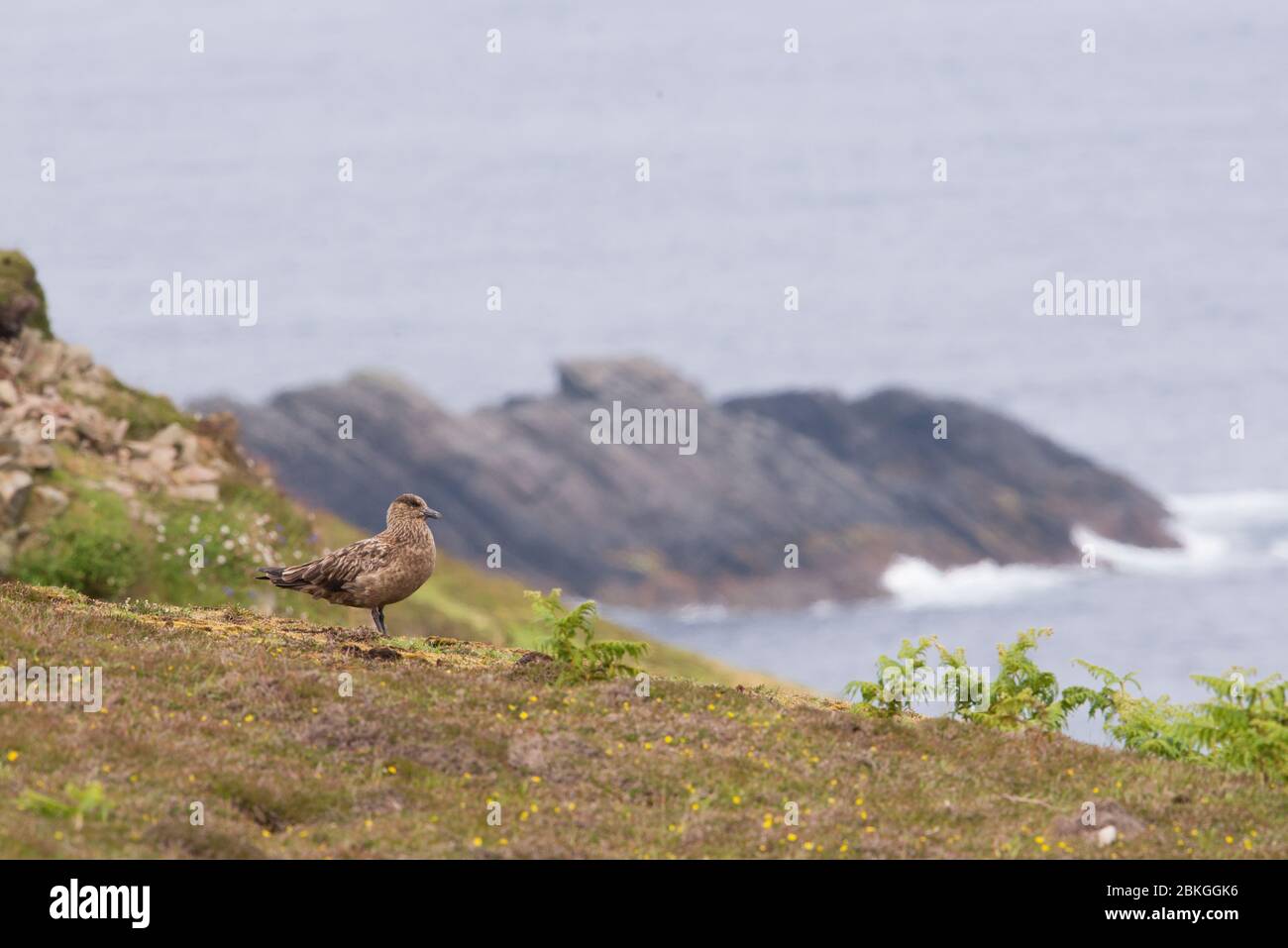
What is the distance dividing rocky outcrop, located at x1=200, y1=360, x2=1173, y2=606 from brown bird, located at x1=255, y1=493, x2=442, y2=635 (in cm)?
7195

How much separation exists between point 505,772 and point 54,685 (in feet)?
14.5

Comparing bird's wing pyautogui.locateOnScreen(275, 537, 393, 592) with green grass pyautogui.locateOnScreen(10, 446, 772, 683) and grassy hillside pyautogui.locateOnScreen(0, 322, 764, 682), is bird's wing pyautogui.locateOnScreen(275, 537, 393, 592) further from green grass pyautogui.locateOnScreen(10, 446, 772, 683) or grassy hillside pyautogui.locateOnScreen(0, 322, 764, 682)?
grassy hillside pyautogui.locateOnScreen(0, 322, 764, 682)

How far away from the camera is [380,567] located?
61.0 feet

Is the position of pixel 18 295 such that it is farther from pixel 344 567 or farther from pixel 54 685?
pixel 54 685

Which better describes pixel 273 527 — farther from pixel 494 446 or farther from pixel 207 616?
pixel 494 446
